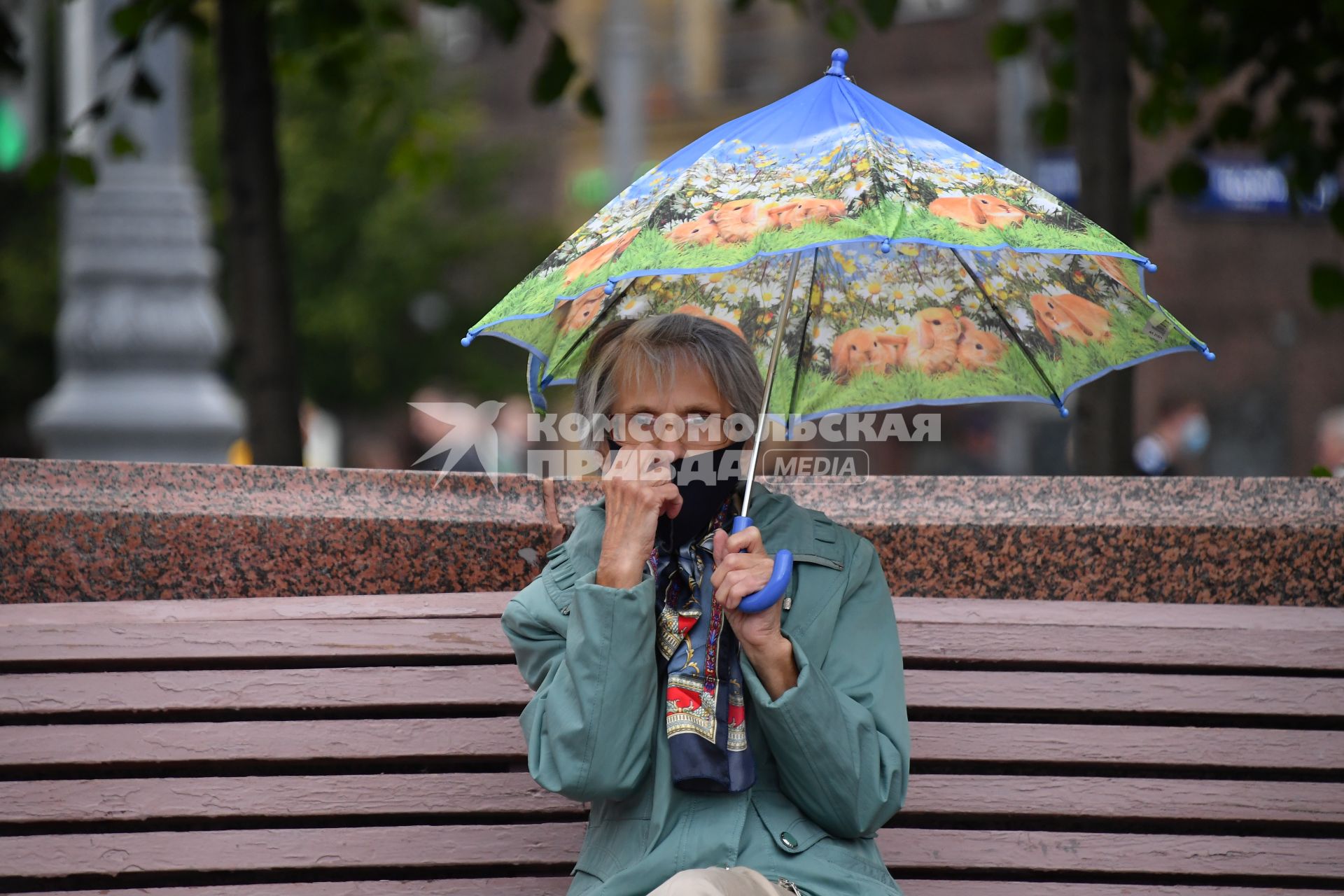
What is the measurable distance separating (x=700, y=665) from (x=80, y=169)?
14.9 feet

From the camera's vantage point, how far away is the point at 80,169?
6742mm

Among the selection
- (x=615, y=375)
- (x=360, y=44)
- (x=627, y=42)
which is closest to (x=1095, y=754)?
(x=615, y=375)

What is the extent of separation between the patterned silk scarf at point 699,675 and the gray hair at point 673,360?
0.71 feet

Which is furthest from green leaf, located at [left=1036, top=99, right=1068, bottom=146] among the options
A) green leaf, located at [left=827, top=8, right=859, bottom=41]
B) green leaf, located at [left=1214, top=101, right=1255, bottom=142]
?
green leaf, located at [left=827, top=8, right=859, bottom=41]

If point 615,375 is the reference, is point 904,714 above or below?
below

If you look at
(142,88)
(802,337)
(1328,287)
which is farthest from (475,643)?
(1328,287)

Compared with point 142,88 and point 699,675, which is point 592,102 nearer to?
point 142,88

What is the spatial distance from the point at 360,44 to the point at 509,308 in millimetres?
4838

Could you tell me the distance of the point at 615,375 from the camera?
3258mm

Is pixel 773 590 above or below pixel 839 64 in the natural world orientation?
below

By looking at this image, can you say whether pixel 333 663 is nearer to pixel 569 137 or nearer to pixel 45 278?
pixel 45 278

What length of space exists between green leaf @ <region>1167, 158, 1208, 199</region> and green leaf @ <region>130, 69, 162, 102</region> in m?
4.25

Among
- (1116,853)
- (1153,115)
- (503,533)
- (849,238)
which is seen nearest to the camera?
(849,238)

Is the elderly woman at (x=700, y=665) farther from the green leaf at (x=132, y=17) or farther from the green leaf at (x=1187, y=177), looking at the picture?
the green leaf at (x=1187, y=177)
